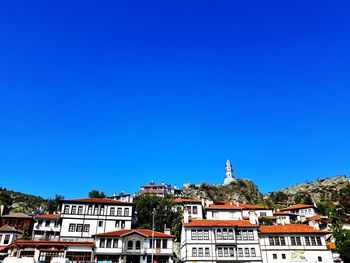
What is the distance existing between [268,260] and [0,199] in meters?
92.2

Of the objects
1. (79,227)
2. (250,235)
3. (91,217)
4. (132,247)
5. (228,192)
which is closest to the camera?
(132,247)

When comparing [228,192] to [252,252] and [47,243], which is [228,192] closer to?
[252,252]

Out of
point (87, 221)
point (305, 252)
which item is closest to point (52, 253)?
point (87, 221)

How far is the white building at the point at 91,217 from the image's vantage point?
50969mm

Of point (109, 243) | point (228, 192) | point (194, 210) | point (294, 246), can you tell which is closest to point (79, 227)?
point (109, 243)

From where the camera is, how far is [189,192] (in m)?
110

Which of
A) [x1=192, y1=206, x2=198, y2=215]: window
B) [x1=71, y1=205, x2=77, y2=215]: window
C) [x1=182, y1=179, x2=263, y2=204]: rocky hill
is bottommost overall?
[x1=71, y1=205, x2=77, y2=215]: window

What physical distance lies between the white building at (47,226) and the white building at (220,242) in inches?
996

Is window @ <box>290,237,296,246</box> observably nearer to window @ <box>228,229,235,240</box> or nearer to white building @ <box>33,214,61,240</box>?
window @ <box>228,229,235,240</box>

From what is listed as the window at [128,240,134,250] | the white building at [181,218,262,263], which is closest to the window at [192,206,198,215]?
the white building at [181,218,262,263]

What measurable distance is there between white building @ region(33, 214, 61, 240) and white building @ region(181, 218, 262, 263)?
83.0ft

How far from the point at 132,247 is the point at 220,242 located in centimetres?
1447

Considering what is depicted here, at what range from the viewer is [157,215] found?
197 ft

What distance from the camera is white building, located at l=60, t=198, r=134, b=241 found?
51.0 meters
